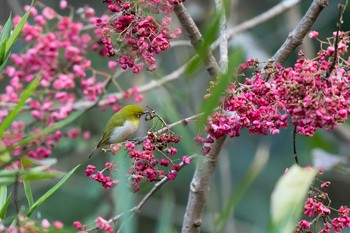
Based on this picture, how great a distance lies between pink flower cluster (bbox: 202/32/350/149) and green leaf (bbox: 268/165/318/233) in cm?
61

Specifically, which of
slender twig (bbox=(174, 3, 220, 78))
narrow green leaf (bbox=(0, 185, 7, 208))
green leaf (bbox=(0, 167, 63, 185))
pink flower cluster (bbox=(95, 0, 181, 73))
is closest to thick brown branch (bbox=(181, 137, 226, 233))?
slender twig (bbox=(174, 3, 220, 78))

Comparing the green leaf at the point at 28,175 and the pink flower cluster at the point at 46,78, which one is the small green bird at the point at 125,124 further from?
the green leaf at the point at 28,175

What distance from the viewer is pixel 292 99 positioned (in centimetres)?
166

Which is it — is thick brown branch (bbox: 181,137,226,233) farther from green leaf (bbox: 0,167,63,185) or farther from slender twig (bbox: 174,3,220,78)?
green leaf (bbox: 0,167,63,185)

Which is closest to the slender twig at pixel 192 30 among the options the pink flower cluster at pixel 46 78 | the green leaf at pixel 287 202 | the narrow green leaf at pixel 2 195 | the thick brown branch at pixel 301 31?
the thick brown branch at pixel 301 31

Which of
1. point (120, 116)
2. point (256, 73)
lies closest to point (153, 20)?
point (256, 73)

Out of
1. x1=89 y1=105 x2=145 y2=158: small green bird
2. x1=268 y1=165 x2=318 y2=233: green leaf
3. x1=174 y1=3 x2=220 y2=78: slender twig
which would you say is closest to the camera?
x1=268 y1=165 x2=318 y2=233: green leaf

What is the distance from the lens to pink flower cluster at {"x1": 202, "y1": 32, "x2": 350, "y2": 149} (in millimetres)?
1632

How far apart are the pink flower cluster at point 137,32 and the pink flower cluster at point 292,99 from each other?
0.21 m

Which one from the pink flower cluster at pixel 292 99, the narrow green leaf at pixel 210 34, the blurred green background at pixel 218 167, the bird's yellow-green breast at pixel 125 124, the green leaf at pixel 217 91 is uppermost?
the narrow green leaf at pixel 210 34

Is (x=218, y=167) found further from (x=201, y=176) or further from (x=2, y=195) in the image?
(x=2, y=195)

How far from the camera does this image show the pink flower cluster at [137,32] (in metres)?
1.79

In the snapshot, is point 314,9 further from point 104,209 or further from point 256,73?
point 104,209

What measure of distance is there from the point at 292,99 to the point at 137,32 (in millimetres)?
403
